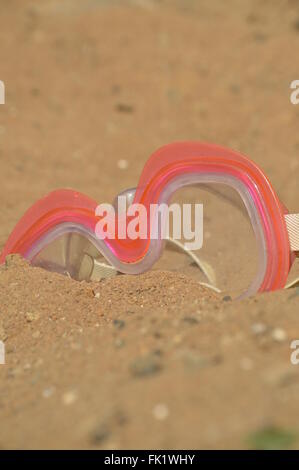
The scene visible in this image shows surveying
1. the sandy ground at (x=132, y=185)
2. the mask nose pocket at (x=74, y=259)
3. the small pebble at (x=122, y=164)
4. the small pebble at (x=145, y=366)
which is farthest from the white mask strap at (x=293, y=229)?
the small pebble at (x=122, y=164)

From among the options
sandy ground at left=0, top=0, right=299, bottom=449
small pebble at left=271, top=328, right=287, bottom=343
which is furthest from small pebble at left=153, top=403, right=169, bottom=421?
small pebble at left=271, top=328, right=287, bottom=343

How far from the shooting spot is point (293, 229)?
3107 millimetres

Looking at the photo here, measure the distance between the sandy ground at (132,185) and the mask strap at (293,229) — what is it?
14.3 inches

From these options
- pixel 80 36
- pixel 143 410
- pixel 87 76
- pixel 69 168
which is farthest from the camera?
pixel 80 36

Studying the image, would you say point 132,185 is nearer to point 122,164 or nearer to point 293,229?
point 122,164

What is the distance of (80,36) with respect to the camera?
802cm

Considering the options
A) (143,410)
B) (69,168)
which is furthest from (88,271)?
(69,168)

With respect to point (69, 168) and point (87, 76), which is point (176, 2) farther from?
point (69, 168)

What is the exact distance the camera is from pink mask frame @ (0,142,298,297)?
3.14 metres

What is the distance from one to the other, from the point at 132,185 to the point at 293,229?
101 inches

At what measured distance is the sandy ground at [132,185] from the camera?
200 cm

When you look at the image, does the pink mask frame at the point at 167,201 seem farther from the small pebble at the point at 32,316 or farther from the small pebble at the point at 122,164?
the small pebble at the point at 122,164

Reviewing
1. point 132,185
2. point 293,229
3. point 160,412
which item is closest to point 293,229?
point 293,229

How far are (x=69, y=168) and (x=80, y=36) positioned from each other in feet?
9.04
